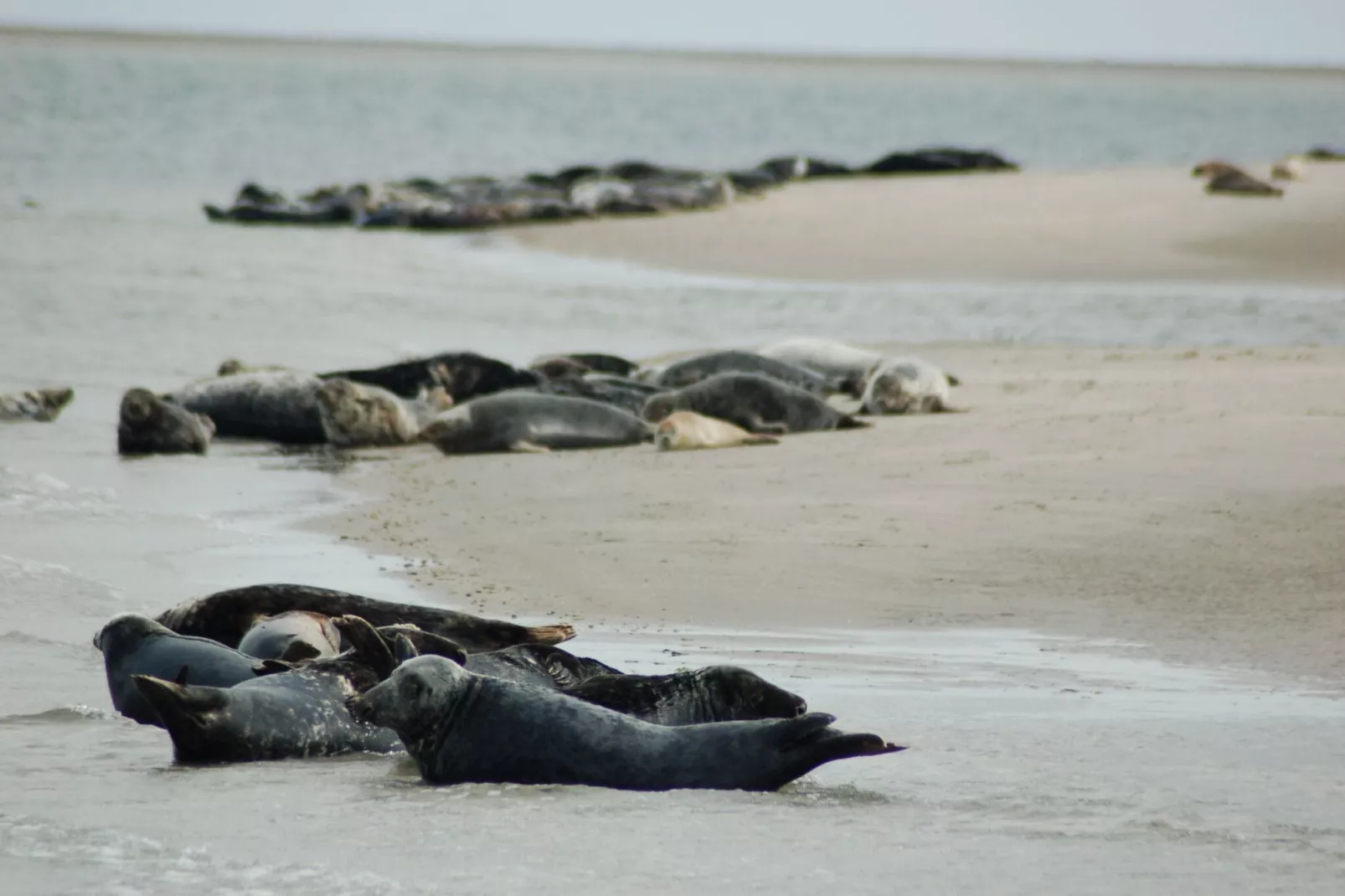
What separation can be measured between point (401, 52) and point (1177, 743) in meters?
180

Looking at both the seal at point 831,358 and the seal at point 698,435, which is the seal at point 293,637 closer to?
the seal at point 698,435

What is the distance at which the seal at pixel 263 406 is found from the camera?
29.4ft

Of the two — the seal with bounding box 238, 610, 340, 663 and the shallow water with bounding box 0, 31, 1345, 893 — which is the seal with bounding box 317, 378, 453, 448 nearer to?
the shallow water with bounding box 0, 31, 1345, 893

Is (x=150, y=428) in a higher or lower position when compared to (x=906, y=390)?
lower

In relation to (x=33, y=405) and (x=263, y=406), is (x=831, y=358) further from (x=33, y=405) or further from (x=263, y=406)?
(x=33, y=405)

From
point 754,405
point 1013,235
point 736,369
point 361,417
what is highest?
point 1013,235

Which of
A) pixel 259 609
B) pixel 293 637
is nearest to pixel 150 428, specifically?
pixel 259 609

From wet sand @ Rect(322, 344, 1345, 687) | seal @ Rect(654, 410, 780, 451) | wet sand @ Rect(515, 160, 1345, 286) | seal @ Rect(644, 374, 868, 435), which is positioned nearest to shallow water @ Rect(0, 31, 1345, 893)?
wet sand @ Rect(322, 344, 1345, 687)

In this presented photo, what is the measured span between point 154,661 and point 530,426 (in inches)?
176

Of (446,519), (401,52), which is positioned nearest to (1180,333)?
(446,519)

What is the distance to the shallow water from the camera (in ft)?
10.0

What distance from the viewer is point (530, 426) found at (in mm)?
8469

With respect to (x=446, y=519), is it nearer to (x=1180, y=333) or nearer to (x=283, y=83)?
(x=1180, y=333)

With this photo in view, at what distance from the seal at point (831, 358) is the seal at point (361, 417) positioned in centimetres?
246
